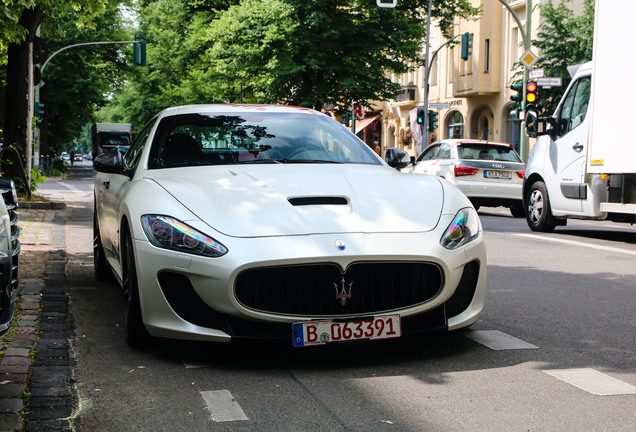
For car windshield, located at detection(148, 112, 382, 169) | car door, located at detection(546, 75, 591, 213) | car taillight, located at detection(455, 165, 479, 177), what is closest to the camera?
car windshield, located at detection(148, 112, 382, 169)

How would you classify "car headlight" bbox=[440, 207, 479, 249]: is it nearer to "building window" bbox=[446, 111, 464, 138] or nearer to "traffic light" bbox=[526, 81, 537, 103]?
"traffic light" bbox=[526, 81, 537, 103]

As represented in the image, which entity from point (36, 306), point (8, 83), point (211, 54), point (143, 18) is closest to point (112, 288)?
point (36, 306)

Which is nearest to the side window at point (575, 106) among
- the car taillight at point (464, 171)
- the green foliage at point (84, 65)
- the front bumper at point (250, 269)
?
the car taillight at point (464, 171)

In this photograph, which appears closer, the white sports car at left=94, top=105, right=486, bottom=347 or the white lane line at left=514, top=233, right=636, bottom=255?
the white sports car at left=94, top=105, right=486, bottom=347

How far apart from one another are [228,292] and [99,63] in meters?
45.4

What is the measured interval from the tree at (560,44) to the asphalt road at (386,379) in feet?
80.8

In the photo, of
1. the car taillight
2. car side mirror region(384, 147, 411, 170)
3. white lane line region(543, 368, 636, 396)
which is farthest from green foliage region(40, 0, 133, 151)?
white lane line region(543, 368, 636, 396)

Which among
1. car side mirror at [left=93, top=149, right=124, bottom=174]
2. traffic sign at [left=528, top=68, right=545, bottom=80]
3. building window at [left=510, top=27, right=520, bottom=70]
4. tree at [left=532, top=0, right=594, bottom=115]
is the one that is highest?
building window at [left=510, top=27, right=520, bottom=70]

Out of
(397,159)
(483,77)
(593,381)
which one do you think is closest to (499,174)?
(397,159)

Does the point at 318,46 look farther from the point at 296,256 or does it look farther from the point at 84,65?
the point at 296,256

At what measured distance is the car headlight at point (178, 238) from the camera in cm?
471

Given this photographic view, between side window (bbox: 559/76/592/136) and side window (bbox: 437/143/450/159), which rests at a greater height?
side window (bbox: 559/76/592/136)

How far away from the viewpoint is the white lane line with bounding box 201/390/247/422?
3.94 m

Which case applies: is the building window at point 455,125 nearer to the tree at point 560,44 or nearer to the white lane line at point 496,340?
the tree at point 560,44
